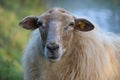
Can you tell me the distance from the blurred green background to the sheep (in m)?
4.08

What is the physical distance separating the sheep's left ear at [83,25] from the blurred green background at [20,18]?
4.46 meters

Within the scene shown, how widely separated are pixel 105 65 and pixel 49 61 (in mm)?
841

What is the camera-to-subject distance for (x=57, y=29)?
7668mm

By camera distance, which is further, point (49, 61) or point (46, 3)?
point (46, 3)

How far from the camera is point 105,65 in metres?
8.08

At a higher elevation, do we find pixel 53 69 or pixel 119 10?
pixel 119 10

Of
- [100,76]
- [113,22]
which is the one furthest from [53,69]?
[113,22]

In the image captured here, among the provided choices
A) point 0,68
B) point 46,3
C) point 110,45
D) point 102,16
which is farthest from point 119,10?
point 110,45

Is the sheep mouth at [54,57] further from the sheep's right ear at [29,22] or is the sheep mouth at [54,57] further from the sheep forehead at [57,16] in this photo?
the sheep's right ear at [29,22]

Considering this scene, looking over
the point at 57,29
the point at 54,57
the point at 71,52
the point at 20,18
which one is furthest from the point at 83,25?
the point at 20,18

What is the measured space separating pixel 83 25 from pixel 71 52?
1.45 ft

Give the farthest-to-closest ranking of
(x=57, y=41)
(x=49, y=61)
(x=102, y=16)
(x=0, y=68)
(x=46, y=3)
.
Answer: (x=102, y=16) → (x=46, y=3) → (x=0, y=68) → (x=49, y=61) → (x=57, y=41)

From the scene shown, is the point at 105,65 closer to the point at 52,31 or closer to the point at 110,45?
the point at 110,45

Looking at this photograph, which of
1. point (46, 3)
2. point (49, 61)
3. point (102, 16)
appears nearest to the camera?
point (49, 61)
